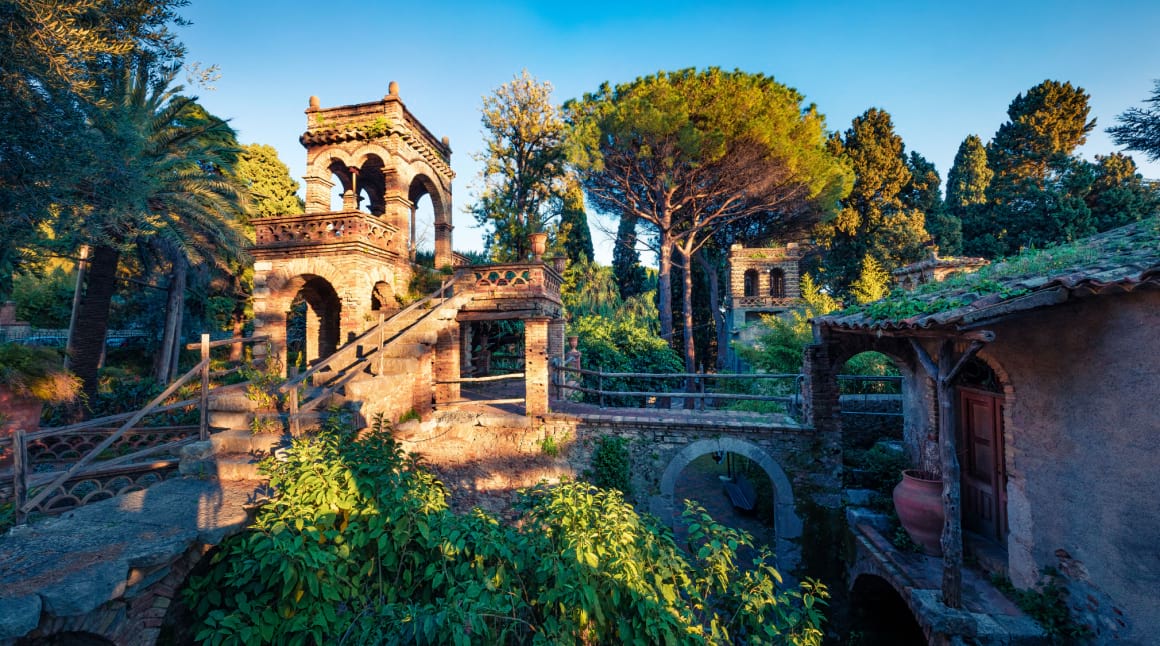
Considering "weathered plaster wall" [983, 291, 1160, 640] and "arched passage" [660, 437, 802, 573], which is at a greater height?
"weathered plaster wall" [983, 291, 1160, 640]

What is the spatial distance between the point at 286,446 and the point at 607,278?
15.4 metres

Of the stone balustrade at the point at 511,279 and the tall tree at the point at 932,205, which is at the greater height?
the tall tree at the point at 932,205

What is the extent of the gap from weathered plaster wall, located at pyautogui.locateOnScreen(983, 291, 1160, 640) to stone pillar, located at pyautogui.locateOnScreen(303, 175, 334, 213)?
44.6 ft

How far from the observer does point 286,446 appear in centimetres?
476

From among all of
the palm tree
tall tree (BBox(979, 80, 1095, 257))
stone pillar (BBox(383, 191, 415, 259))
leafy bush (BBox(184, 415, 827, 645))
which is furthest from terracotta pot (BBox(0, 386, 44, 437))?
tall tree (BBox(979, 80, 1095, 257))

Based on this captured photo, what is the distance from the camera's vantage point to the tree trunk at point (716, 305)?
74.2ft

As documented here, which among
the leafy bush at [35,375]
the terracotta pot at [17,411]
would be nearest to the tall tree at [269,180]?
the leafy bush at [35,375]

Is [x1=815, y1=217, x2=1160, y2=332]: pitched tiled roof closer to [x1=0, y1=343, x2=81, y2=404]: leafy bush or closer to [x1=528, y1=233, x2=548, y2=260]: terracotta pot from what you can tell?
[x1=528, y1=233, x2=548, y2=260]: terracotta pot

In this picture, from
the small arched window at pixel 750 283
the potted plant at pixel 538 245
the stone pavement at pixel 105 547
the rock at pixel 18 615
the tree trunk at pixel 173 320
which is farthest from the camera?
the small arched window at pixel 750 283

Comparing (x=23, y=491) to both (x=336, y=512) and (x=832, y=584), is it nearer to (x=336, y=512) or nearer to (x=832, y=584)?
(x=336, y=512)

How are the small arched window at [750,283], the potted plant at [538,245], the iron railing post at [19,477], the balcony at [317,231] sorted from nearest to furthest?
the iron railing post at [19,477] → the balcony at [317,231] → the potted plant at [538,245] → the small arched window at [750,283]

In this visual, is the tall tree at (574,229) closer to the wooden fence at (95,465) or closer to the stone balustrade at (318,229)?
the stone balustrade at (318,229)

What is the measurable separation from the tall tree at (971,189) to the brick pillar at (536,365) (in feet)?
84.7

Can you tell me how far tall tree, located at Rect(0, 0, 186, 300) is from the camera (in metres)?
5.82
